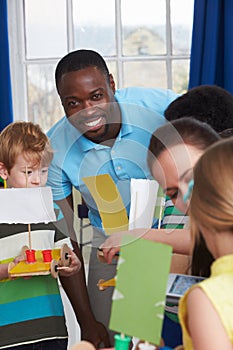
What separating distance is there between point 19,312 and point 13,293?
0.18 ft

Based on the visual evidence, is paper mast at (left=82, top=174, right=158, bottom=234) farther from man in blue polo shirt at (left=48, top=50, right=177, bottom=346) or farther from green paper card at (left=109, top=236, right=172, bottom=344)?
green paper card at (left=109, top=236, right=172, bottom=344)

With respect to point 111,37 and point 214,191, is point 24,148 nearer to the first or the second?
point 214,191

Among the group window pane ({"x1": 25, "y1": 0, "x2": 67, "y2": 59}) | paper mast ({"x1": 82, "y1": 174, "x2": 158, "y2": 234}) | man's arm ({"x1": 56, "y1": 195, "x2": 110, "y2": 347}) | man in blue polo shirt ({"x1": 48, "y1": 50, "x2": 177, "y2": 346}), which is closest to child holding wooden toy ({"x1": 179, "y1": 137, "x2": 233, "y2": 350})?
paper mast ({"x1": 82, "y1": 174, "x2": 158, "y2": 234})

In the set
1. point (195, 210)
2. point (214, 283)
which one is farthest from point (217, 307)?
point (195, 210)

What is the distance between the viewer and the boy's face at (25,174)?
5.87 feet

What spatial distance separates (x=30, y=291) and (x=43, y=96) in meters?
2.05

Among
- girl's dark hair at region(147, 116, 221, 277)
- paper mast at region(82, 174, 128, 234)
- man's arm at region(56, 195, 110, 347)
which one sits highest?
girl's dark hair at region(147, 116, 221, 277)

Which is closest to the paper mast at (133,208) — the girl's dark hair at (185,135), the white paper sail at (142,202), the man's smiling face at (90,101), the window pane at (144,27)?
the white paper sail at (142,202)

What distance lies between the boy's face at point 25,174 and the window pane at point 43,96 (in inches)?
71.7

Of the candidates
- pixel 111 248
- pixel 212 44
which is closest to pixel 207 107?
pixel 111 248

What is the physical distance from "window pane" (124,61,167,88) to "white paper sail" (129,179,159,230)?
85.6 inches

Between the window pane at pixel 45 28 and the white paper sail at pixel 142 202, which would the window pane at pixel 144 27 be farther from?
the white paper sail at pixel 142 202

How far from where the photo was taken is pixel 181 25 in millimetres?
3398

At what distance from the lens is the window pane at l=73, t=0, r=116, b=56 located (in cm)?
345
